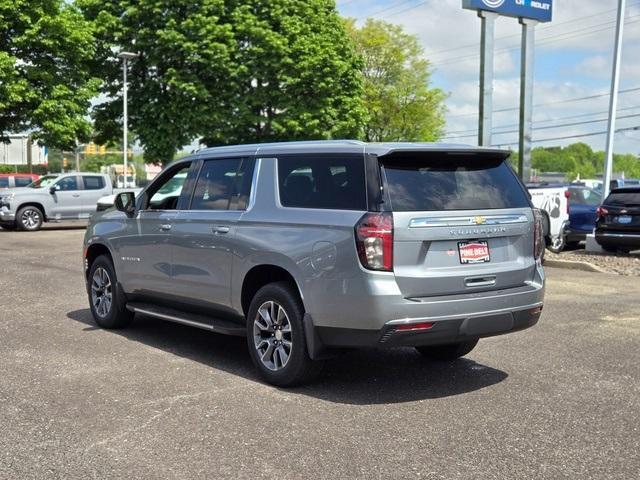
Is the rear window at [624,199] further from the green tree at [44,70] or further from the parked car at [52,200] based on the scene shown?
the green tree at [44,70]

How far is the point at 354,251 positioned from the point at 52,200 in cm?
2081

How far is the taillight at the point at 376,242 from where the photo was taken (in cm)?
515

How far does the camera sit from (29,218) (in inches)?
930

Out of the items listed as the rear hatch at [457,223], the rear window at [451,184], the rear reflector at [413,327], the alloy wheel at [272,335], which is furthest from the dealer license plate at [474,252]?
the alloy wheel at [272,335]

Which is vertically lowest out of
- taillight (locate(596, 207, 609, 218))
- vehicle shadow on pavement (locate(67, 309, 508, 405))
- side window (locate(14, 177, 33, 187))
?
vehicle shadow on pavement (locate(67, 309, 508, 405))

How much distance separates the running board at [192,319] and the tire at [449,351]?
5.62ft

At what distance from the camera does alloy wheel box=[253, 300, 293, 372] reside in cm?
578

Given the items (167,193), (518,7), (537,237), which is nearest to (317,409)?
(537,237)

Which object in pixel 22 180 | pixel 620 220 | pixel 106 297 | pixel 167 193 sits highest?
pixel 22 180

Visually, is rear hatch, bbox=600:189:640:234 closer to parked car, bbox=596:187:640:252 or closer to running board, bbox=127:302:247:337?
parked car, bbox=596:187:640:252

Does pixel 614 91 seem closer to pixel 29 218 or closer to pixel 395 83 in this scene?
pixel 29 218

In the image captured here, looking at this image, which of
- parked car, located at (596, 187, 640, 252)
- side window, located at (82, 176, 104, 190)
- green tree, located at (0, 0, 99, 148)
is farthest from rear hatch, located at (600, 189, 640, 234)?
green tree, located at (0, 0, 99, 148)

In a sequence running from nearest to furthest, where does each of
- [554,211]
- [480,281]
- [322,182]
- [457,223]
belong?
1. [457,223]
2. [480,281]
3. [322,182]
4. [554,211]

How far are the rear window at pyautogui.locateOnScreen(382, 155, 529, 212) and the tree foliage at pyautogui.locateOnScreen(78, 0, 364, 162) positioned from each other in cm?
2971
